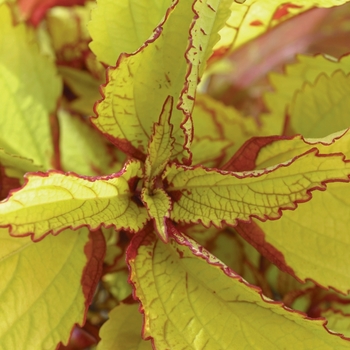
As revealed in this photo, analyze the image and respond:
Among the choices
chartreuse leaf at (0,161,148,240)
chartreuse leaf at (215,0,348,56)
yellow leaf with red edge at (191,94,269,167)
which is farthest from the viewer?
yellow leaf with red edge at (191,94,269,167)

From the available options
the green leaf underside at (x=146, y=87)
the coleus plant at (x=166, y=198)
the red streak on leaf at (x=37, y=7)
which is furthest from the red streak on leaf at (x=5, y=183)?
the red streak on leaf at (x=37, y=7)

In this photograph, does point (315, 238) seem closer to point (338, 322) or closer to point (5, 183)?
point (338, 322)

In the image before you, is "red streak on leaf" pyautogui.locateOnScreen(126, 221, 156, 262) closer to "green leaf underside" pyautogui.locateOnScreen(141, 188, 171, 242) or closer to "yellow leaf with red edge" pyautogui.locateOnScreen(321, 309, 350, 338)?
"green leaf underside" pyautogui.locateOnScreen(141, 188, 171, 242)

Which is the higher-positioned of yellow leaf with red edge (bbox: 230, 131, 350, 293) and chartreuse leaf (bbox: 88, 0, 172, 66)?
chartreuse leaf (bbox: 88, 0, 172, 66)

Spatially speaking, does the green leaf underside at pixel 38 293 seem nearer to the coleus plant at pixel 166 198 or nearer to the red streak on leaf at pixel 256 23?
the coleus plant at pixel 166 198

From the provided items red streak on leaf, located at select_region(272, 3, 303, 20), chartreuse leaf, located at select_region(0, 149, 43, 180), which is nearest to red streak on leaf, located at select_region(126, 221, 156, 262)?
chartreuse leaf, located at select_region(0, 149, 43, 180)

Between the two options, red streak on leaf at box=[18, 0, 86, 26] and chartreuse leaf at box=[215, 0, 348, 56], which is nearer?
chartreuse leaf at box=[215, 0, 348, 56]

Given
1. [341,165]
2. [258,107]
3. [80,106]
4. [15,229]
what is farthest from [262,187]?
[258,107]
